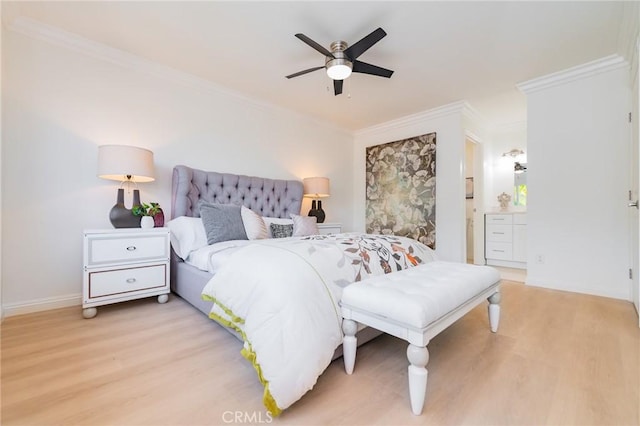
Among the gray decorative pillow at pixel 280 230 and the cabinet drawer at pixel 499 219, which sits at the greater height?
the cabinet drawer at pixel 499 219

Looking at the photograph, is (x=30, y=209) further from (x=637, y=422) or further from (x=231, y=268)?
(x=637, y=422)

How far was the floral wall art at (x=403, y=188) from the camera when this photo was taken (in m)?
3.98

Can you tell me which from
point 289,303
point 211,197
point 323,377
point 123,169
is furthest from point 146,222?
point 323,377

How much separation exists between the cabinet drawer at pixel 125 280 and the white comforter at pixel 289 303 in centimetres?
102

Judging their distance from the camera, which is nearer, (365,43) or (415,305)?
(415,305)

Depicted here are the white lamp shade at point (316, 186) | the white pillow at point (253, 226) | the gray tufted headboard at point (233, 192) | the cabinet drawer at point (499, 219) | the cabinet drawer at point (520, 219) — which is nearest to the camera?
the white pillow at point (253, 226)

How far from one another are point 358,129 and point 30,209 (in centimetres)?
427

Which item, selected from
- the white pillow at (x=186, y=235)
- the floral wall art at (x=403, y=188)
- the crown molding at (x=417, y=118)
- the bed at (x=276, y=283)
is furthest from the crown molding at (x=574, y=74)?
the white pillow at (x=186, y=235)

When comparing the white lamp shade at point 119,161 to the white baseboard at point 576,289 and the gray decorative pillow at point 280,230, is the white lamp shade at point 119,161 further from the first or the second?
the white baseboard at point 576,289

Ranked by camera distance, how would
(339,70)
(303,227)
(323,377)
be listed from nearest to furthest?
(323,377) < (339,70) < (303,227)

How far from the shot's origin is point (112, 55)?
253 cm

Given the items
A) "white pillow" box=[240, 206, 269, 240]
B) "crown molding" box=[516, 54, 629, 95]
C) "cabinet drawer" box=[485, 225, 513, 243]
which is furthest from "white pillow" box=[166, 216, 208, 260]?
"cabinet drawer" box=[485, 225, 513, 243]

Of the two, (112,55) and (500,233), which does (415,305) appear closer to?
(112,55)

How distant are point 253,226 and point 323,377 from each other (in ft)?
5.16
